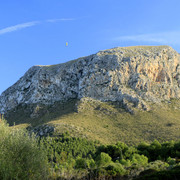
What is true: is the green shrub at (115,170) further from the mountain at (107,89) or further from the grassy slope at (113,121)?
the mountain at (107,89)

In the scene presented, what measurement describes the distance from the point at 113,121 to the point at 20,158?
220 ft

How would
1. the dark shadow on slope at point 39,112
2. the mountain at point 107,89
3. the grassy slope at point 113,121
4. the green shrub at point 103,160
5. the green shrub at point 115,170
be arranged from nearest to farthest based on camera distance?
the green shrub at point 115,170, the green shrub at point 103,160, the grassy slope at point 113,121, the mountain at point 107,89, the dark shadow on slope at point 39,112

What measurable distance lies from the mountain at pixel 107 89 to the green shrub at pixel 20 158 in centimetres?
6162

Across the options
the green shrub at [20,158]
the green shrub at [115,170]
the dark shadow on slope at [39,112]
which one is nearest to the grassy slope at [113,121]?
the dark shadow on slope at [39,112]

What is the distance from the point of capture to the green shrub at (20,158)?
20.3 metres

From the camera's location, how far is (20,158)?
21344mm

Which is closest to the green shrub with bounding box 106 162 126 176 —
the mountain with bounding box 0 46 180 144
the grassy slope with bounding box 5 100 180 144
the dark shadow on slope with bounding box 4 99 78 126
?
the grassy slope with bounding box 5 100 180 144

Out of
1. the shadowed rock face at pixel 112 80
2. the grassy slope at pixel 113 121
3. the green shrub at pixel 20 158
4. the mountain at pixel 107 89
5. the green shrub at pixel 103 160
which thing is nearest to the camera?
the green shrub at pixel 20 158

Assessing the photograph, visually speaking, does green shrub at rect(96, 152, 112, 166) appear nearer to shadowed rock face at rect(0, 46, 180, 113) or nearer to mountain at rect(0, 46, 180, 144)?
mountain at rect(0, 46, 180, 144)

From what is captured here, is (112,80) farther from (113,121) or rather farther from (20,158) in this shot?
(20,158)

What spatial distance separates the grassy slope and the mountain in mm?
384

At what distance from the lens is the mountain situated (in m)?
92.1

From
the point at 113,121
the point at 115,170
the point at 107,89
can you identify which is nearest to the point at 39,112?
the point at 107,89

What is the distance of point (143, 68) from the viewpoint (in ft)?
349
